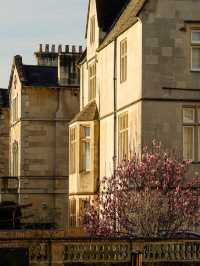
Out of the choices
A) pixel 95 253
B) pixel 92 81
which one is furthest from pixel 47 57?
pixel 95 253

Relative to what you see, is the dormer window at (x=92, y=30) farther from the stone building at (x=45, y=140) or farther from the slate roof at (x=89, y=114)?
the stone building at (x=45, y=140)

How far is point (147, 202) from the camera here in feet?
95.9

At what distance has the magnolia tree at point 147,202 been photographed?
29.0 m

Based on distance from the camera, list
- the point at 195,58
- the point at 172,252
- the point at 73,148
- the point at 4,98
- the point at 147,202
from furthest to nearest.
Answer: the point at 4,98 < the point at 73,148 < the point at 195,58 < the point at 147,202 < the point at 172,252

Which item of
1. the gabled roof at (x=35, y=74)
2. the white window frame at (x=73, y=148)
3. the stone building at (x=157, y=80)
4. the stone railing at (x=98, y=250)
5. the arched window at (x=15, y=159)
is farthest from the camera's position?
the arched window at (x=15, y=159)

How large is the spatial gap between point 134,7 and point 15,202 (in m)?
23.3

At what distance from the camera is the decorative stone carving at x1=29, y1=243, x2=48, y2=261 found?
25453 millimetres

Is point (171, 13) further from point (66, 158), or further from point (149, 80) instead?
point (66, 158)

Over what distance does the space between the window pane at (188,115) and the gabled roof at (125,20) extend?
366 cm

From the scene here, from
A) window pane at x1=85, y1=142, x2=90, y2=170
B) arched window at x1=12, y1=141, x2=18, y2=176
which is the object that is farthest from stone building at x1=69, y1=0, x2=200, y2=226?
arched window at x1=12, y1=141, x2=18, y2=176

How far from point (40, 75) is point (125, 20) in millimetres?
23610

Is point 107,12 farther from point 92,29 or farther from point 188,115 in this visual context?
point 188,115

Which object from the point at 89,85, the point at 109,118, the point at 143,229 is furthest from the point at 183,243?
the point at 89,85

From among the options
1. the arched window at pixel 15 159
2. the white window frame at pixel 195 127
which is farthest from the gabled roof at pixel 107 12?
the arched window at pixel 15 159
